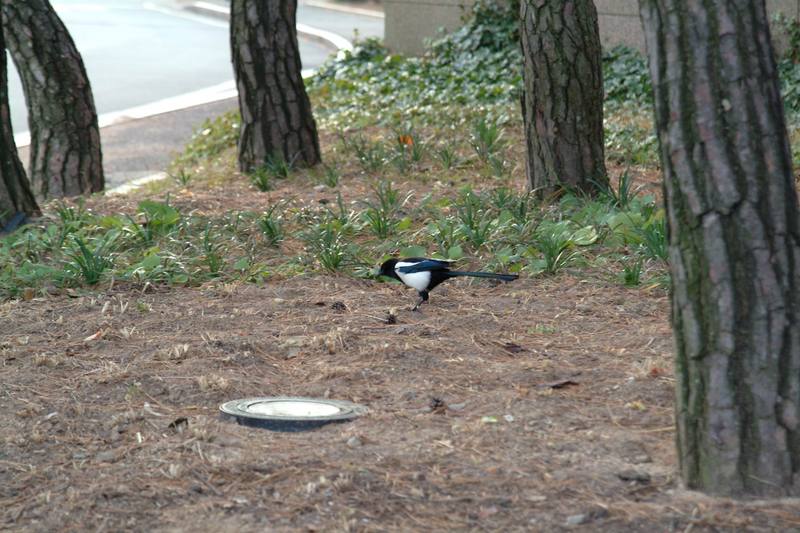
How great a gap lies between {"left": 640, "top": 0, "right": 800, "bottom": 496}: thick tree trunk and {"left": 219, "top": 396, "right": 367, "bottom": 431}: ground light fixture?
1413 mm

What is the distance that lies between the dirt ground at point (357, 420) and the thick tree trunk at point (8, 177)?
59.7 inches

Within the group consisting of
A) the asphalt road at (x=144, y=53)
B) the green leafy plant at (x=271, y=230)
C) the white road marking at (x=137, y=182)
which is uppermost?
the asphalt road at (x=144, y=53)

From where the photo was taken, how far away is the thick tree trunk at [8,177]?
284 inches

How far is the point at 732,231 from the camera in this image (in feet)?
10.6

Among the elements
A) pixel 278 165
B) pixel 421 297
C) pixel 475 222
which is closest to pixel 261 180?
pixel 278 165

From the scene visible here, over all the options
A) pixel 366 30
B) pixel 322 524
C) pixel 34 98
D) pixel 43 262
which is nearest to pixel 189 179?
pixel 34 98

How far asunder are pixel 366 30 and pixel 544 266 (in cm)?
1842

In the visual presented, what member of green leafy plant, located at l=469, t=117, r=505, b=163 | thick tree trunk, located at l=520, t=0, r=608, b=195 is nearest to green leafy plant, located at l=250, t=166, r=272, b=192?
green leafy plant, located at l=469, t=117, r=505, b=163

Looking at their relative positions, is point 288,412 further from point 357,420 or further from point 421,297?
point 421,297

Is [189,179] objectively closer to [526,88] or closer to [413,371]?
[526,88]

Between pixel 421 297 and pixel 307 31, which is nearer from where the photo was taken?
pixel 421 297

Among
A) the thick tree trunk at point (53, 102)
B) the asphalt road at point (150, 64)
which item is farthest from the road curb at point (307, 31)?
the thick tree trunk at point (53, 102)

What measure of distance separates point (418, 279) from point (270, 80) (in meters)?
3.98

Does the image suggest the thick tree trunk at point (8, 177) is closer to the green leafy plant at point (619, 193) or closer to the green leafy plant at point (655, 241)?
the green leafy plant at point (619, 193)
